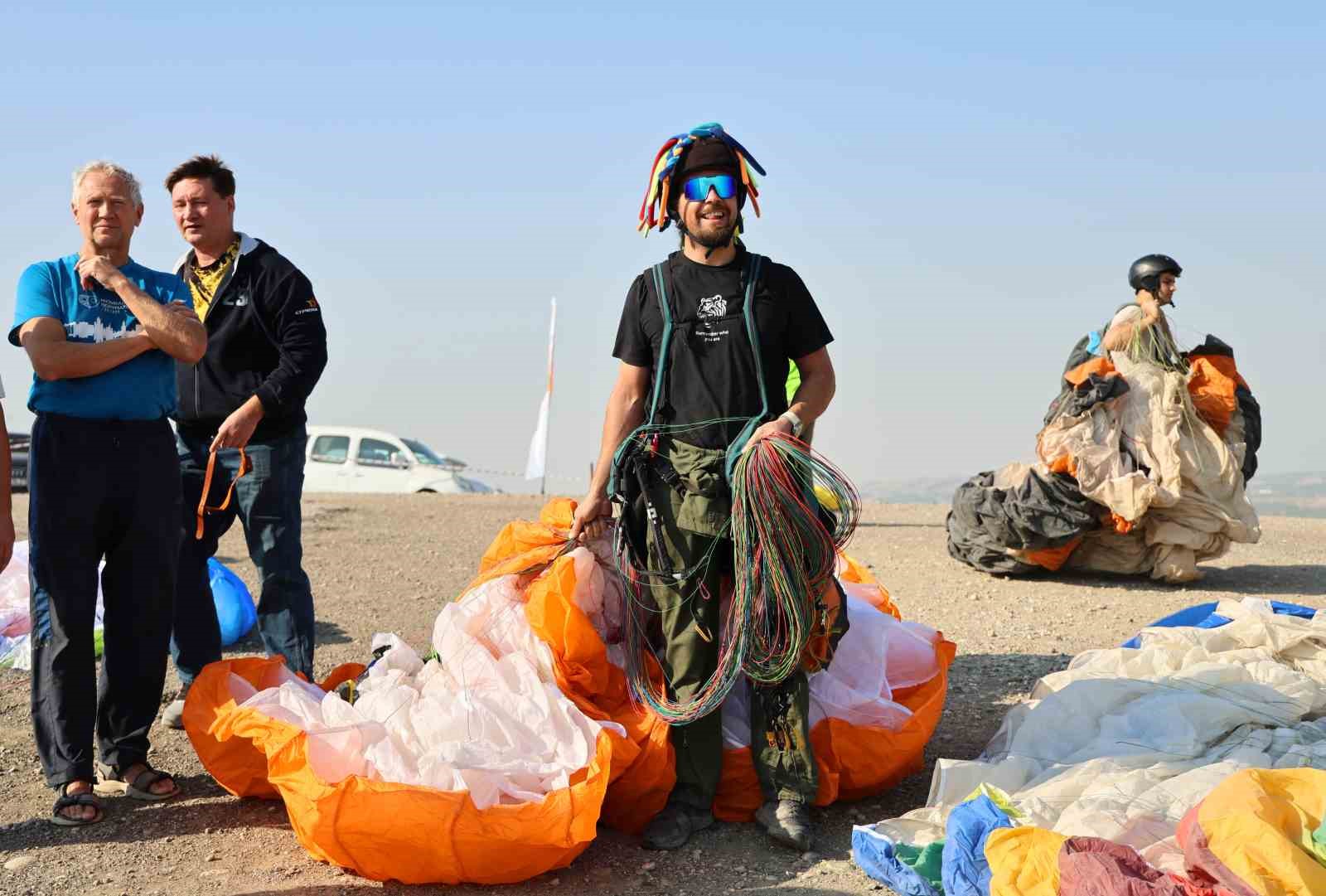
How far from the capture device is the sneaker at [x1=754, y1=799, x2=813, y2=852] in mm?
3520

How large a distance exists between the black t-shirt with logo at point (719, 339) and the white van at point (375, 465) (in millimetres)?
12379

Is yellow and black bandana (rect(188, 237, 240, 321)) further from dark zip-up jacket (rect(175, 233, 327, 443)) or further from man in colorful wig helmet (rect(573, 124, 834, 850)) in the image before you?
man in colorful wig helmet (rect(573, 124, 834, 850))

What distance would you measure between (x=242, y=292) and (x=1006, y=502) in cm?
480

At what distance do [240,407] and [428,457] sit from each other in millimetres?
12411

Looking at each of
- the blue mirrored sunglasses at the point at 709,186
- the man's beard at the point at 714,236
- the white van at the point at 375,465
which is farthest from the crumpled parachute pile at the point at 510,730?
the white van at the point at 375,465

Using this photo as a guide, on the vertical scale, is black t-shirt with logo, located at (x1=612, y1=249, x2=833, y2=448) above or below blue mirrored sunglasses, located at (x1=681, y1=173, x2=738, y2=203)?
below

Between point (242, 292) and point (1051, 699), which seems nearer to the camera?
point (1051, 699)

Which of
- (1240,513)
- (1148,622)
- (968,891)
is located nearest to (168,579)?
(968,891)

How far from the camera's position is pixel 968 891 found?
299 centimetres

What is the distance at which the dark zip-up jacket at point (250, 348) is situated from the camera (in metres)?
4.36

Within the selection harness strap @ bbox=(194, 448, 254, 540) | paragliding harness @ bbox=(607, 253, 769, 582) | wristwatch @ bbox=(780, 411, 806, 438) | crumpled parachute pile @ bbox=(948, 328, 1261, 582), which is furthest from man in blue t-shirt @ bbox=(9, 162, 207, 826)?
crumpled parachute pile @ bbox=(948, 328, 1261, 582)

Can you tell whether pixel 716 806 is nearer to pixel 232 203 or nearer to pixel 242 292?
pixel 242 292

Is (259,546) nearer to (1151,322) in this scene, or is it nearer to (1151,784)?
(1151,784)

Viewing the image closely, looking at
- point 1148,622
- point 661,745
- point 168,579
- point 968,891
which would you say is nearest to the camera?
point 968,891
